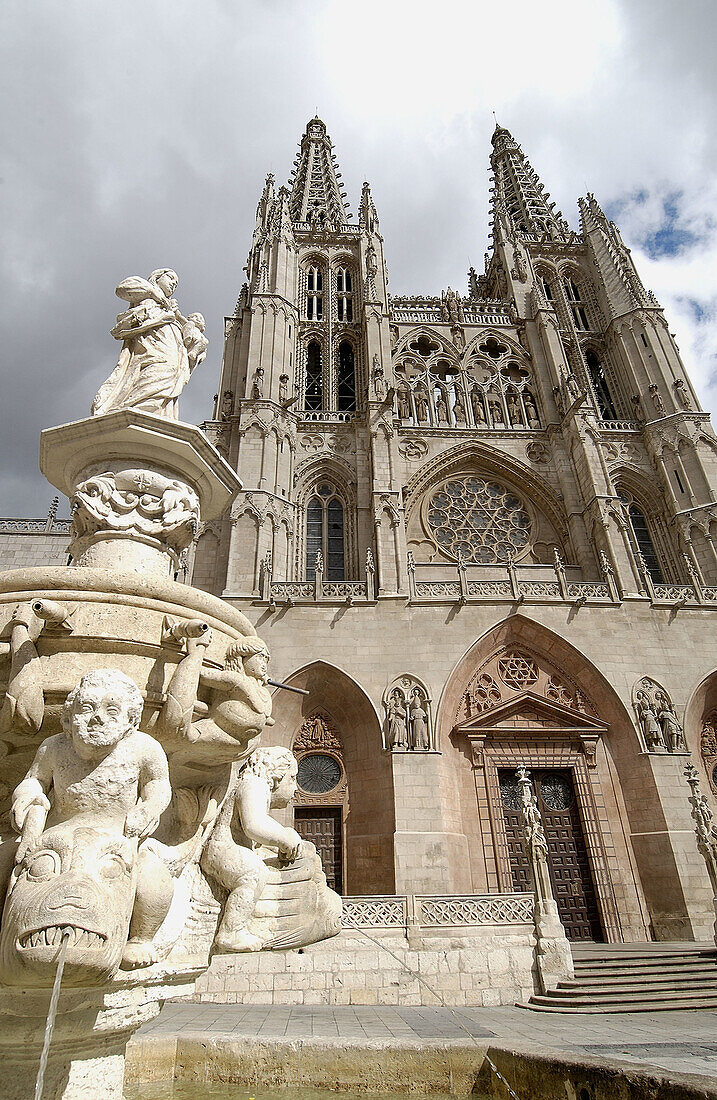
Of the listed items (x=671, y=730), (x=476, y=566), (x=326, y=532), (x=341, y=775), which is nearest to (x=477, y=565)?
(x=476, y=566)

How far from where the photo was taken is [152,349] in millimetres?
4922

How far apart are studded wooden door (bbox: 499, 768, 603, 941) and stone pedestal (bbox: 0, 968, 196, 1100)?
37.0 feet

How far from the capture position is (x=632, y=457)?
2003cm

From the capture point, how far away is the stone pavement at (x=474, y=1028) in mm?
3896

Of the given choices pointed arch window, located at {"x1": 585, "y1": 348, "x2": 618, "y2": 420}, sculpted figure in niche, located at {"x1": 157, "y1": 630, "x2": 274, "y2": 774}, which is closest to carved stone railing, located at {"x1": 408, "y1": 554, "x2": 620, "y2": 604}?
pointed arch window, located at {"x1": 585, "y1": 348, "x2": 618, "y2": 420}

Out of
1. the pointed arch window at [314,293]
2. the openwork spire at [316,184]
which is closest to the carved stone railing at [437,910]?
the pointed arch window at [314,293]

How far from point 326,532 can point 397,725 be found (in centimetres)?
721

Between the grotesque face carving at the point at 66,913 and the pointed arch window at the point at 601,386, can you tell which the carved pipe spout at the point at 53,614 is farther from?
the pointed arch window at the point at 601,386

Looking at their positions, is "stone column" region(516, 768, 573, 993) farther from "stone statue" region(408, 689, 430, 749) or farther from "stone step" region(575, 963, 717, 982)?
"stone statue" region(408, 689, 430, 749)

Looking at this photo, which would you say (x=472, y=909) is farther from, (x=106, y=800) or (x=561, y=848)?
(x=106, y=800)

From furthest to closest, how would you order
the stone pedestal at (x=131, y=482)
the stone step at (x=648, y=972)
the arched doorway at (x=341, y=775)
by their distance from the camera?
the arched doorway at (x=341, y=775)
the stone step at (x=648, y=972)
the stone pedestal at (x=131, y=482)

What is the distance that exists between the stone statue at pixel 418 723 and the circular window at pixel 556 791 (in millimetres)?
3329

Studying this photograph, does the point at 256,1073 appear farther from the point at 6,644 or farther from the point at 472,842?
the point at 472,842

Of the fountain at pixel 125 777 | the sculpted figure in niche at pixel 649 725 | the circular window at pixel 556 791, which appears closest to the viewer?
the fountain at pixel 125 777
